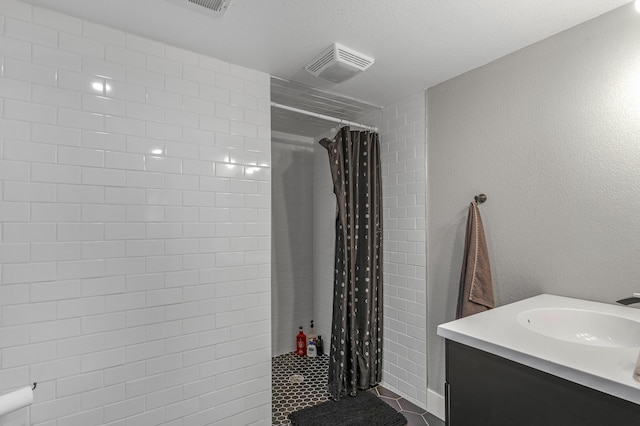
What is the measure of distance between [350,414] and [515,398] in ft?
4.75

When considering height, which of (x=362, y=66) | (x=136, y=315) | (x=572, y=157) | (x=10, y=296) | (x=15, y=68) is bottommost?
(x=136, y=315)

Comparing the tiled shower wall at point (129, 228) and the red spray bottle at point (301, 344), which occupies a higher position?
the tiled shower wall at point (129, 228)

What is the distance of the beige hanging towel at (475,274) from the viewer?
1723mm

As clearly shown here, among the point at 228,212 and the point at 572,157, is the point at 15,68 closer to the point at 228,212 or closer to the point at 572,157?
the point at 228,212

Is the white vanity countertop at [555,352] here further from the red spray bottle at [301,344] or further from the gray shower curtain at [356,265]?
the red spray bottle at [301,344]

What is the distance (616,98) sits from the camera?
139 centimetres

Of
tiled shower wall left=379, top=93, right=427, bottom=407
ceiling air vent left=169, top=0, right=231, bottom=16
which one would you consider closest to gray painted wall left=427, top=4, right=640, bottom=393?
tiled shower wall left=379, top=93, right=427, bottom=407

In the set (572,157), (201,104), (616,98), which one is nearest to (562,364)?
(572,157)

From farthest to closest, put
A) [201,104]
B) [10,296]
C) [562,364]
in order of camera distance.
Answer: [201,104], [10,296], [562,364]

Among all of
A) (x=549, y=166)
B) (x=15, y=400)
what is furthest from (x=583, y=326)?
(x=15, y=400)

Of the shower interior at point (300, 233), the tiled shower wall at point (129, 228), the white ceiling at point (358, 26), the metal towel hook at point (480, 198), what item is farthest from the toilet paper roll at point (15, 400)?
the metal towel hook at point (480, 198)

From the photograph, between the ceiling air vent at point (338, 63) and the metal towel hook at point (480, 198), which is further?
the metal towel hook at point (480, 198)

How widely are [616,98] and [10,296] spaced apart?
2.74 m

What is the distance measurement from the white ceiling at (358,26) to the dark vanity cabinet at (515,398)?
4.61 ft
